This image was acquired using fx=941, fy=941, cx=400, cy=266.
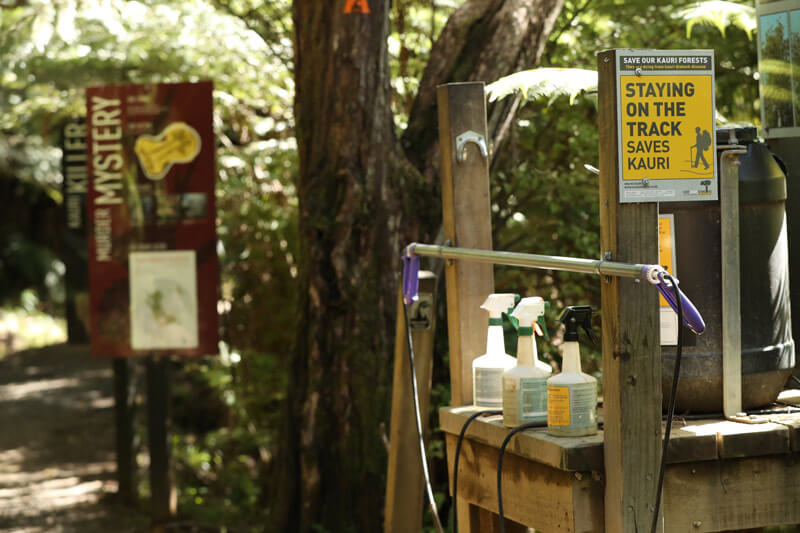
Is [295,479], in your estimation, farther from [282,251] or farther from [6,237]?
[6,237]

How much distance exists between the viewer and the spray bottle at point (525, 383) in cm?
254

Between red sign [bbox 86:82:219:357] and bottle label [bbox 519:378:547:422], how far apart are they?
3.95m

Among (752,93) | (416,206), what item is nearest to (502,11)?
(416,206)

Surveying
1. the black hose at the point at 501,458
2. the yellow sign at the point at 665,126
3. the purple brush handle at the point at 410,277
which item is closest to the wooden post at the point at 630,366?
the yellow sign at the point at 665,126

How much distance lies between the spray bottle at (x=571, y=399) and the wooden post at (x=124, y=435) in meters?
5.73

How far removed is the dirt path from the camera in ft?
23.6

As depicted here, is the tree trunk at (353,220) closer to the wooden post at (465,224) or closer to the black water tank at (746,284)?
the wooden post at (465,224)

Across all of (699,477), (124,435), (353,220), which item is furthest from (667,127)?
(124,435)

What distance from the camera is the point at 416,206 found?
5.09 m

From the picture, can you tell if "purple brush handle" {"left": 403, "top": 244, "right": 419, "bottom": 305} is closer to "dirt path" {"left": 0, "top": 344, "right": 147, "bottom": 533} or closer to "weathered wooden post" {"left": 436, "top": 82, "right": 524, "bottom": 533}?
"weathered wooden post" {"left": 436, "top": 82, "right": 524, "bottom": 533}

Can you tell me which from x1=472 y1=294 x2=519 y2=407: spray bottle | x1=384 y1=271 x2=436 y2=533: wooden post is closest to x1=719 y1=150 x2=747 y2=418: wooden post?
x1=472 y1=294 x2=519 y2=407: spray bottle

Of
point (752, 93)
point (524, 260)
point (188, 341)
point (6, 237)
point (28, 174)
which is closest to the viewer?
point (524, 260)

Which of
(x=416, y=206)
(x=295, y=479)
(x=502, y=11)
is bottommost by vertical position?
(x=295, y=479)

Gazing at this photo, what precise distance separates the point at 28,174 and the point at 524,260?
47.8 feet
